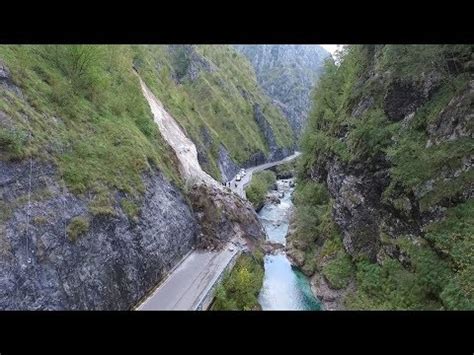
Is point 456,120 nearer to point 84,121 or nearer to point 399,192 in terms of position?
point 399,192

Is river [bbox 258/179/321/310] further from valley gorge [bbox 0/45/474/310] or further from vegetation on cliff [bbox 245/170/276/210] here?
vegetation on cliff [bbox 245/170/276/210]

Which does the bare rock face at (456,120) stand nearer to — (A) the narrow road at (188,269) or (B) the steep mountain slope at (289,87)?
(A) the narrow road at (188,269)

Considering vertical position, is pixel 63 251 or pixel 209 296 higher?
pixel 63 251

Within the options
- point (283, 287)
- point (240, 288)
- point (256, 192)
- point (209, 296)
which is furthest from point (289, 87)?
point (209, 296)

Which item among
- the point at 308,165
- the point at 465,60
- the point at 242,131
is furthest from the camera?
the point at 242,131
